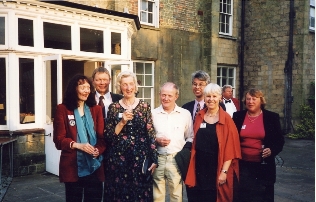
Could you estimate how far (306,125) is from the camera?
12.3 m

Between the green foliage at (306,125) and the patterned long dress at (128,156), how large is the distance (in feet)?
34.7

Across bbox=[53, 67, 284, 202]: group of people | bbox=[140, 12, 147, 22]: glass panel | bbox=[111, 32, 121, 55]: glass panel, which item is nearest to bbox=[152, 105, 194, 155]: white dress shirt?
bbox=[53, 67, 284, 202]: group of people

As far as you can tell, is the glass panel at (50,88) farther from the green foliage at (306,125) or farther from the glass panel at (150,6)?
the green foliage at (306,125)

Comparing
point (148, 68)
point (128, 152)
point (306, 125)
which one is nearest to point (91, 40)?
point (148, 68)

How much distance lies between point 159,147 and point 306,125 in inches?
414

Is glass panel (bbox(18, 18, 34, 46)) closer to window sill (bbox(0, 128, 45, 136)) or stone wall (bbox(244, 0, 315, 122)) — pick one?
window sill (bbox(0, 128, 45, 136))

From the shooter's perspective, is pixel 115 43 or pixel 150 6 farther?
pixel 150 6

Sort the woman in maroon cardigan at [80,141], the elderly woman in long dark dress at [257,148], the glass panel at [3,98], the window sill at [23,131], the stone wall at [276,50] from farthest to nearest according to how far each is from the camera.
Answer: the stone wall at [276,50], the glass panel at [3,98], the window sill at [23,131], the elderly woman in long dark dress at [257,148], the woman in maroon cardigan at [80,141]

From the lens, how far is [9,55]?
629 centimetres

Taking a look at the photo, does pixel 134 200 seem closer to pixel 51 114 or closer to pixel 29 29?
pixel 51 114

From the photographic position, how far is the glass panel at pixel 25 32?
636 centimetres

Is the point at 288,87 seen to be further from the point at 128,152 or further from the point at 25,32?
the point at 128,152

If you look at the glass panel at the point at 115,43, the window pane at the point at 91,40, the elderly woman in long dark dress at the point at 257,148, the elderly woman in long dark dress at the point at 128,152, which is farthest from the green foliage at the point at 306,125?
the elderly woman in long dark dress at the point at 128,152

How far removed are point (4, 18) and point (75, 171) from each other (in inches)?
176
